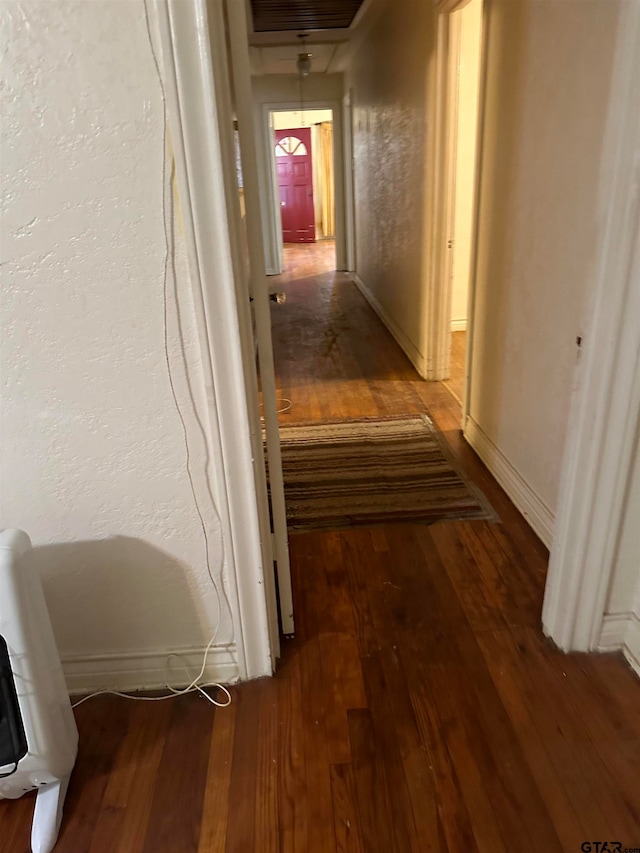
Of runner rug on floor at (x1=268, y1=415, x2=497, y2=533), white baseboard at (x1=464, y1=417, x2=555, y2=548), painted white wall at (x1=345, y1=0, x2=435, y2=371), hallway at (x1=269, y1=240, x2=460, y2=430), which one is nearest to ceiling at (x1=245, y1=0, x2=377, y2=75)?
painted white wall at (x1=345, y1=0, x2=435, y2=371)

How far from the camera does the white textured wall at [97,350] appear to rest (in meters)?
1.13

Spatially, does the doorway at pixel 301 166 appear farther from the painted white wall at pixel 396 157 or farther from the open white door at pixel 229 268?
the open white door at pixel 229 268

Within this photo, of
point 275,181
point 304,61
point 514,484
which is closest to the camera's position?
point 514,484

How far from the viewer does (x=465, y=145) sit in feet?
14.3

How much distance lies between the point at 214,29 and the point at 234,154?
22 cm

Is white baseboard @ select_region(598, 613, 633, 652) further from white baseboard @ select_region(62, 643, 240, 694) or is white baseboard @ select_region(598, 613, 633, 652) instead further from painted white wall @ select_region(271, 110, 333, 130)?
painted white wall @ select_region(271, 110, 333, 130)

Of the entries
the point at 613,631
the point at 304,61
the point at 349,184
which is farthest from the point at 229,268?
the point at 349,184

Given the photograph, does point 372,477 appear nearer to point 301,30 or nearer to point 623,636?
point 623,636

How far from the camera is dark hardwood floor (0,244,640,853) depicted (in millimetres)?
1294

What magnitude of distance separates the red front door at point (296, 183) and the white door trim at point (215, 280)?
30.5 feet

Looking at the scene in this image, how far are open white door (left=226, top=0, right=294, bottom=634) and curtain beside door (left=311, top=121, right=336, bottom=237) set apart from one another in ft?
30.2

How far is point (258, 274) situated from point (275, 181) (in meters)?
6.64

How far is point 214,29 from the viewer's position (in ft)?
3.72

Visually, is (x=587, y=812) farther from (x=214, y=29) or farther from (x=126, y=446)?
(x=214, y=29)
